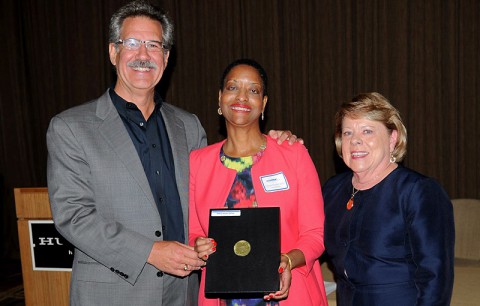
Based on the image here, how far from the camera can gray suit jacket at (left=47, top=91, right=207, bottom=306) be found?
2.42 meters

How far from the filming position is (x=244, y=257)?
2303mm

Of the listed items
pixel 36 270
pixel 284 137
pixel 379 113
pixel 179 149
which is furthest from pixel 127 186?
pixel 36 270

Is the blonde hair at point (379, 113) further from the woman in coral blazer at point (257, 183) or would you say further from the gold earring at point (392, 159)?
the woman in coral blazer at point (257, 183)

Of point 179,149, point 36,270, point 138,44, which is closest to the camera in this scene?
point 138,44

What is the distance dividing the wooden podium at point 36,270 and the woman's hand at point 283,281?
164 cm

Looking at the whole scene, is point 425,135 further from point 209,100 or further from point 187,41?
point 187,41

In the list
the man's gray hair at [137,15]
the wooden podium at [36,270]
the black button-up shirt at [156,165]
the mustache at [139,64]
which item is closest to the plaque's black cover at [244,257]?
the black button-up shirt at [156,165]

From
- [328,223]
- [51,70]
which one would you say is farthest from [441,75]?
[51,70]

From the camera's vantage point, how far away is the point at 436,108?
578 centimetres

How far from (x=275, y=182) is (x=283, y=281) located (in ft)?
1.62

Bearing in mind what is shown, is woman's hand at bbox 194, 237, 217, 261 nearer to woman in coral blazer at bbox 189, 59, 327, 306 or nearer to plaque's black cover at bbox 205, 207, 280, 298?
plaque's black cover at bbox 205, 207, 280, 298

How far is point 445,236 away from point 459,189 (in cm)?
387

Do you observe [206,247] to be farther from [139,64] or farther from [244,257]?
[139,64]

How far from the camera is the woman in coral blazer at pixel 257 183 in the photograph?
2549 mm
